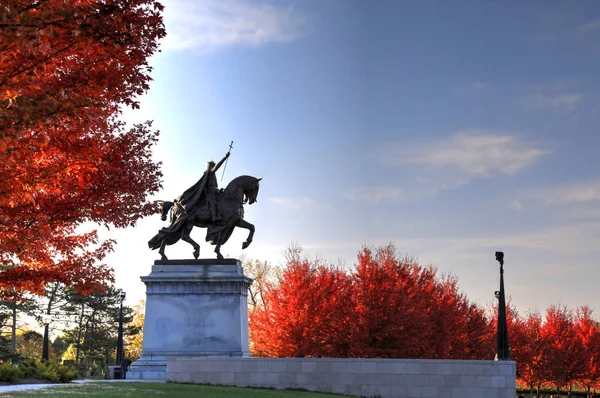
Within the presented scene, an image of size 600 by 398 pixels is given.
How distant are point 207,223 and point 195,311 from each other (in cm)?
373

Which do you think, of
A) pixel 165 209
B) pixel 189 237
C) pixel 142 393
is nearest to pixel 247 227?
pixel 189 237

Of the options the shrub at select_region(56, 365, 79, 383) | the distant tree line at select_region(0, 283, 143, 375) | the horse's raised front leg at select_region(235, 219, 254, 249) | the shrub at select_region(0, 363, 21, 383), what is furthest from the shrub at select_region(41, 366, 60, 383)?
the distant tree line at select_region(0, 283, 143, 375)

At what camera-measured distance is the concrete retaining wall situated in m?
25.8

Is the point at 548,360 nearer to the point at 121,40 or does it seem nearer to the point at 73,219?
the point at 73,219

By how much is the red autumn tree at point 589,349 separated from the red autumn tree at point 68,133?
60.2 meters

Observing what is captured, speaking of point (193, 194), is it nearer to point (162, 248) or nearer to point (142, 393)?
point (162, 248)

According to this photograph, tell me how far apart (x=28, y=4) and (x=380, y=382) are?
61.0 ft

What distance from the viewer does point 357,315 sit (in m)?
44.1

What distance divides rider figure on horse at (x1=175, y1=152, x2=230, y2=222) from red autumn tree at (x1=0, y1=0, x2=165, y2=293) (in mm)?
8886

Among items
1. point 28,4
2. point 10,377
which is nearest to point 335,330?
point 10,377

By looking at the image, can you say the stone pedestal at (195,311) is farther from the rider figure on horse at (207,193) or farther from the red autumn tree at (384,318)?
the red autumn tree at (384,318)

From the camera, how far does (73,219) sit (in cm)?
1958

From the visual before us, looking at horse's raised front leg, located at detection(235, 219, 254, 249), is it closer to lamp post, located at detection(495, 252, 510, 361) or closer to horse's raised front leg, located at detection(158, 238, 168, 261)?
horse's raised front leg, located at detection(158, 238, 168, 261)

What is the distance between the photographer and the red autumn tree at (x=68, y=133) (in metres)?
11.4
